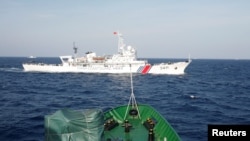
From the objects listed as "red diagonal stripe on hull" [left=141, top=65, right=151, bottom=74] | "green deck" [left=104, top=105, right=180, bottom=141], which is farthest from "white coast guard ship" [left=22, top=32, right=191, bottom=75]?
"green deck" [left=104, top=105, right=180, bottom=141]

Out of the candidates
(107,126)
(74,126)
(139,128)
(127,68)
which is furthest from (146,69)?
(74,126)

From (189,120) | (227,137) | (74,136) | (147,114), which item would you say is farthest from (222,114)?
(74,136)

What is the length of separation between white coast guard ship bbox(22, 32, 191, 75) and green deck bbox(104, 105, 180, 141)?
71.2 m

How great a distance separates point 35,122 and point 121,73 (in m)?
70.6

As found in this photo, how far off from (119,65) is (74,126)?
276 feet

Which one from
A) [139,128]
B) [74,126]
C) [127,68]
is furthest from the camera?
[127,68]

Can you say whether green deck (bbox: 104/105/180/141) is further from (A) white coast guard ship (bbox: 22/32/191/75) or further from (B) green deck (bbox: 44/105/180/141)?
(A) white coast guard ship (bbox: 22/32/191/75)

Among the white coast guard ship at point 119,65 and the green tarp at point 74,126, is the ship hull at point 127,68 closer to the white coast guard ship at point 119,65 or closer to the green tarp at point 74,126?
the white coast guard ship at point 119,65

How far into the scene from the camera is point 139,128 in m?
20.4

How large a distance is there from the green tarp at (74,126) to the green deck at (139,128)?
9.00 ft

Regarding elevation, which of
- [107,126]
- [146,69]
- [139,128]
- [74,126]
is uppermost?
[74,126]

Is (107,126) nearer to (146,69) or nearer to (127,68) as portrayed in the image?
(127,68)

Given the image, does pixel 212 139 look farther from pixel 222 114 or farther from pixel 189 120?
pixel 222 114

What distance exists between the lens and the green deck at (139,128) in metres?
18.3
